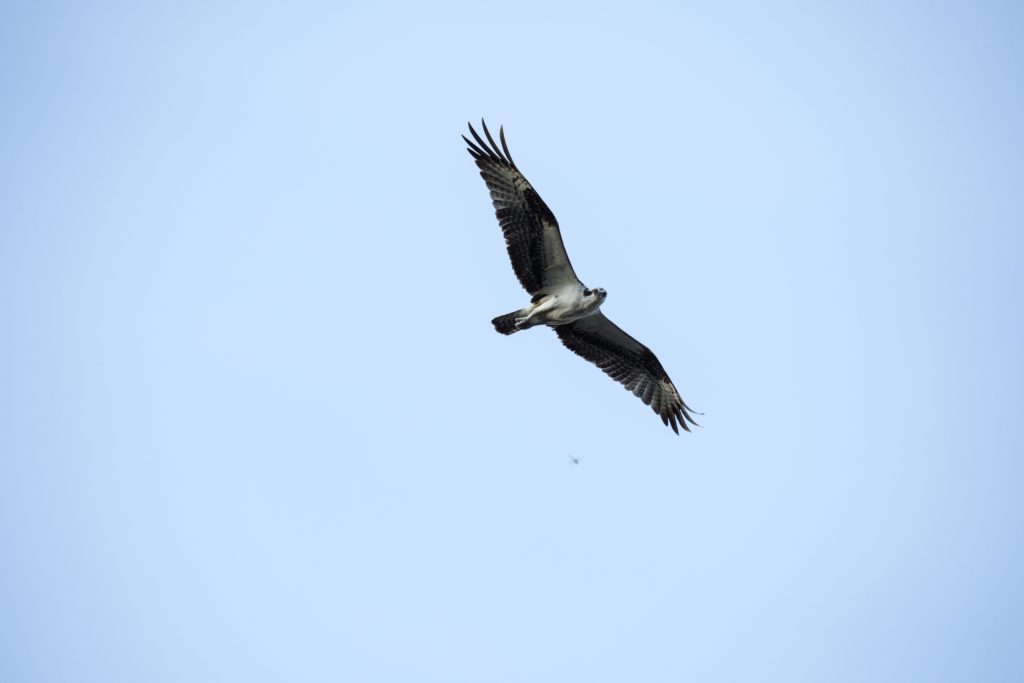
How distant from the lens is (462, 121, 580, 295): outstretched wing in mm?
15547

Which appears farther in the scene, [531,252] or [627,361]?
[627,361]

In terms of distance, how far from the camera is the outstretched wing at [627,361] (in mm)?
16922

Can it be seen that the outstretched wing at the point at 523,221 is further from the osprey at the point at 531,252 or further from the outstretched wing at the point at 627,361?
the outstretched wing at the point at 627,361

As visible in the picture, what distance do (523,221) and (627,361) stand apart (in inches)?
127

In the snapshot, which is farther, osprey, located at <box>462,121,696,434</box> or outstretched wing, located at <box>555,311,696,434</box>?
outstretched wing, located at <box>555,311,696,434</box>

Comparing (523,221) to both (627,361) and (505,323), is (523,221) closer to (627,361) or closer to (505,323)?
(505,323)

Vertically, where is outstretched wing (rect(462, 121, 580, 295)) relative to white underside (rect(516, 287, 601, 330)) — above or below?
above

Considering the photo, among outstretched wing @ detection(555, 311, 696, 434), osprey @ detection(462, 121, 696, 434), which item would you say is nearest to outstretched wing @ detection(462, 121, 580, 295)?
osprey @ detection(462, 121, 696, 434)

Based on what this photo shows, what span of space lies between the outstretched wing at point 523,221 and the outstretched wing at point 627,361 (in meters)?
1.18

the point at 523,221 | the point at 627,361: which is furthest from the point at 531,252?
the point at 627,361

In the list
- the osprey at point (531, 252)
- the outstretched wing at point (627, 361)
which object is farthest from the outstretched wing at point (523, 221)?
the outstretched wing at point (627, 361)

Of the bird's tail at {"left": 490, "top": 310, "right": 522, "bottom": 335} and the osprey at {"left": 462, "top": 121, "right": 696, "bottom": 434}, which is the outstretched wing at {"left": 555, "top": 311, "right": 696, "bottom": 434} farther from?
the bird's tail at {"left": 490, "top": 310, "right": 522, "bottom": 335}

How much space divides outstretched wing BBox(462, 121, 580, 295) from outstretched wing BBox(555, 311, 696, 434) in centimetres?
118

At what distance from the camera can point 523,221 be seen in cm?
1566
